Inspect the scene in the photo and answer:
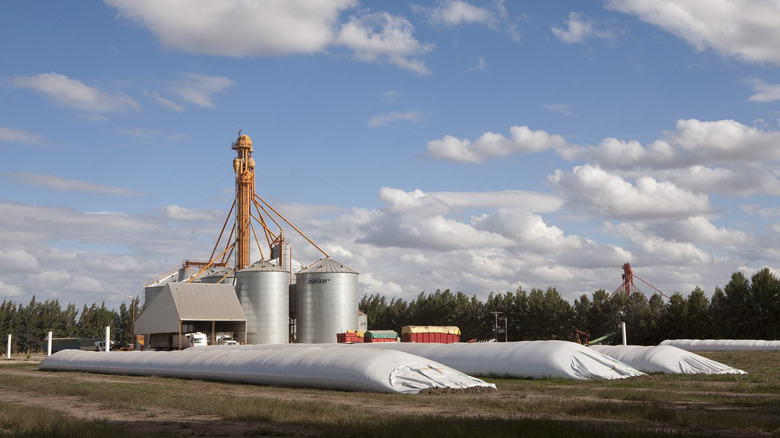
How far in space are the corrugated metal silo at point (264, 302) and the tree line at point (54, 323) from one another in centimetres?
5680

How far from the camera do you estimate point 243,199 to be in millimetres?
98500

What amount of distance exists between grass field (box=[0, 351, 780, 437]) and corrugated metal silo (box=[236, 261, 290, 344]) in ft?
181

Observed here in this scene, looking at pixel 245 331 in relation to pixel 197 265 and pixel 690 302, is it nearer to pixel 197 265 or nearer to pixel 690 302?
pixel 197 265

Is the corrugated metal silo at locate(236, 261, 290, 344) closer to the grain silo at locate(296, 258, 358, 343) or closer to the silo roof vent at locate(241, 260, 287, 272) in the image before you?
the silo roof vent at locate(241, 260, 287, 272)

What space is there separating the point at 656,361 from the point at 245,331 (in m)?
60.5

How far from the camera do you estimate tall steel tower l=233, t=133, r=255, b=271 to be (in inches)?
3826

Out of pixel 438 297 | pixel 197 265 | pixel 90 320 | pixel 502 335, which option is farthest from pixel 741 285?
pixel 90 320

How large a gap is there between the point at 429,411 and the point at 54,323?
144m

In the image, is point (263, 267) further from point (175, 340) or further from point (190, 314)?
point (175, 340)

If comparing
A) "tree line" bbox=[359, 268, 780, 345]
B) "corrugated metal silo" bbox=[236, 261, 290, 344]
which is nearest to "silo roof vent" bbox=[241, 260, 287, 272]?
"corrugated metal silo" bbox=[236, 261, 290, 344]

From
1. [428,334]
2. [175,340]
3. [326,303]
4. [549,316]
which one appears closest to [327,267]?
[326,303]

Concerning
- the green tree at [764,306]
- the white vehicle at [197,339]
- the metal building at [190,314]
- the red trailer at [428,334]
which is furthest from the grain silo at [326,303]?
the green tree at [764,306]

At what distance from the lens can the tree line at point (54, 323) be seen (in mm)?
142375

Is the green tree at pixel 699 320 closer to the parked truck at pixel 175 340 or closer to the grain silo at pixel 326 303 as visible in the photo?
the grain silo at pixel 326 303
